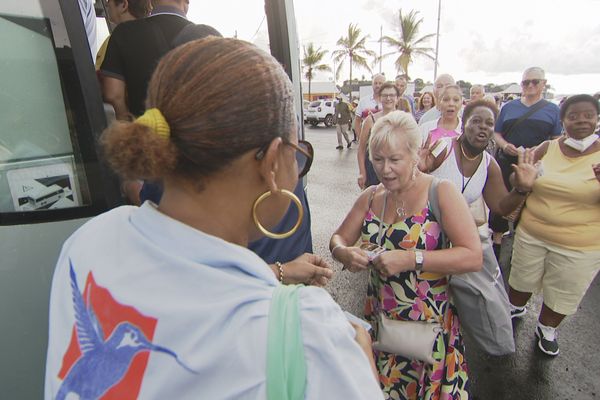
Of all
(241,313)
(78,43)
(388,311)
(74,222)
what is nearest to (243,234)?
(241,313)

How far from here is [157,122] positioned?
2.44ft

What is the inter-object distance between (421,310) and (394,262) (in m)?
0.35

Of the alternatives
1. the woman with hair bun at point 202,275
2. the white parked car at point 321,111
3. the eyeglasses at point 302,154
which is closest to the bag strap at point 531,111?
the eyeglasses at point 302,154

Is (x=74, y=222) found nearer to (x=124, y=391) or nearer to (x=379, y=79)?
(x=124, y=391)

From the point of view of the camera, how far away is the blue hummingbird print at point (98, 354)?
26.1 inches

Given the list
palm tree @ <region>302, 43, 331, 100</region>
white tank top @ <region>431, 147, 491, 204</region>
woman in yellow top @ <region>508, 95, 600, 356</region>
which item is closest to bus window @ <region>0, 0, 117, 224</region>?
white tank top @ <region>431, 147, 491, 204</region>

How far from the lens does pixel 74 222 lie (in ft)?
5.28

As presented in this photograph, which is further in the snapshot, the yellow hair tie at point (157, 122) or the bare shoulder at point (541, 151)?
the bare shoulder at point (541, 151)

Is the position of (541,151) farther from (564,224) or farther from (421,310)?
(421,310)

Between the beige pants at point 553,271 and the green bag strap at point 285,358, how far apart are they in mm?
2928

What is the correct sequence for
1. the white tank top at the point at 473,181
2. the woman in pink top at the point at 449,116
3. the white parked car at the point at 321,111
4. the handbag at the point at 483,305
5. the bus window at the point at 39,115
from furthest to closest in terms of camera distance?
the white parked car at the point at 321,111 → the woman in pink top at the point at 449,116 → the white tank top at the point at 473,181 → the handbag at the point at 483,305 → the bus window at the point at 39,115

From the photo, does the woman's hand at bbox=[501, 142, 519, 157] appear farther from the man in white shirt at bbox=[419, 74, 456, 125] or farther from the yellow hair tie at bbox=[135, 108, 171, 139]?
the yellow hair tie at bbox=[135, 108, 171, 139]

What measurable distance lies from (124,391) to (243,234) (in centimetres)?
37

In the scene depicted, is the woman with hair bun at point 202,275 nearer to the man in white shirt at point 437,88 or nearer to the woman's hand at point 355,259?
the woman's hand at point 355,259
